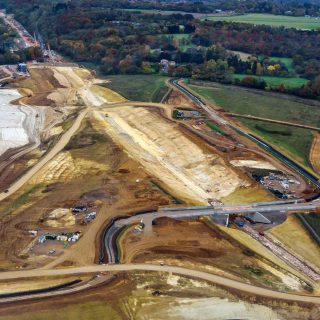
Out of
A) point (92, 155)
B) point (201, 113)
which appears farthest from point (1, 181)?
point (201, 113)

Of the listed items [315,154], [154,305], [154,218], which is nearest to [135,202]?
[154,218]

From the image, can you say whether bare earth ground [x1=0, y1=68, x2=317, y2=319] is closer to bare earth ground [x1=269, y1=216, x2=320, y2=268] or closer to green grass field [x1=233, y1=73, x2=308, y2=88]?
bare earth ground [x1=269, y1=216, x2=320, y2=268]

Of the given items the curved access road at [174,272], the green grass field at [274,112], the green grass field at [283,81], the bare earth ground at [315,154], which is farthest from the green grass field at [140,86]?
the curved access road at [174,272]

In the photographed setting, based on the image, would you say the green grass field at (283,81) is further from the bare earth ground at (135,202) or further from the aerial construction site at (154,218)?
the bare earth ground at (135,202)

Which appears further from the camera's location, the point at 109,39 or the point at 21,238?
the point at 109,39

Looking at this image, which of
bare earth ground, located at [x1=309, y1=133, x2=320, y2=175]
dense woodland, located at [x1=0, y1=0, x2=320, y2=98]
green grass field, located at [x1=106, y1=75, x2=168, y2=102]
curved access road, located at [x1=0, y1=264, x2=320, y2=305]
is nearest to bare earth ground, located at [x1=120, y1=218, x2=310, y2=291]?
curved access road, located at [x1=0, y1=264, x2=320, y2=305]

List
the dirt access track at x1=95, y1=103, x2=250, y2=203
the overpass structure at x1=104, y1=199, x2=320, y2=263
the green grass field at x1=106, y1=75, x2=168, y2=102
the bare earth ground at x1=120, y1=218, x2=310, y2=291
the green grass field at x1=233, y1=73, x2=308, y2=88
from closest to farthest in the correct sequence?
the bare earth ground at x1=120, y1=218, x2=310, y2=291 → the overpass structure at x1=104, y1=199, x2=320, y2=263 → the dirt access track at x1=95, y1=103, x2=250, y2=203 → the green grass field at x1=106, y1=75, x2=168, y2=102 → the green grass field at x1=233, y1=73, x2=308, y2=88

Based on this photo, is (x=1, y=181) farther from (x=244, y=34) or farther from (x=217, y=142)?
(x=244, y=34)
